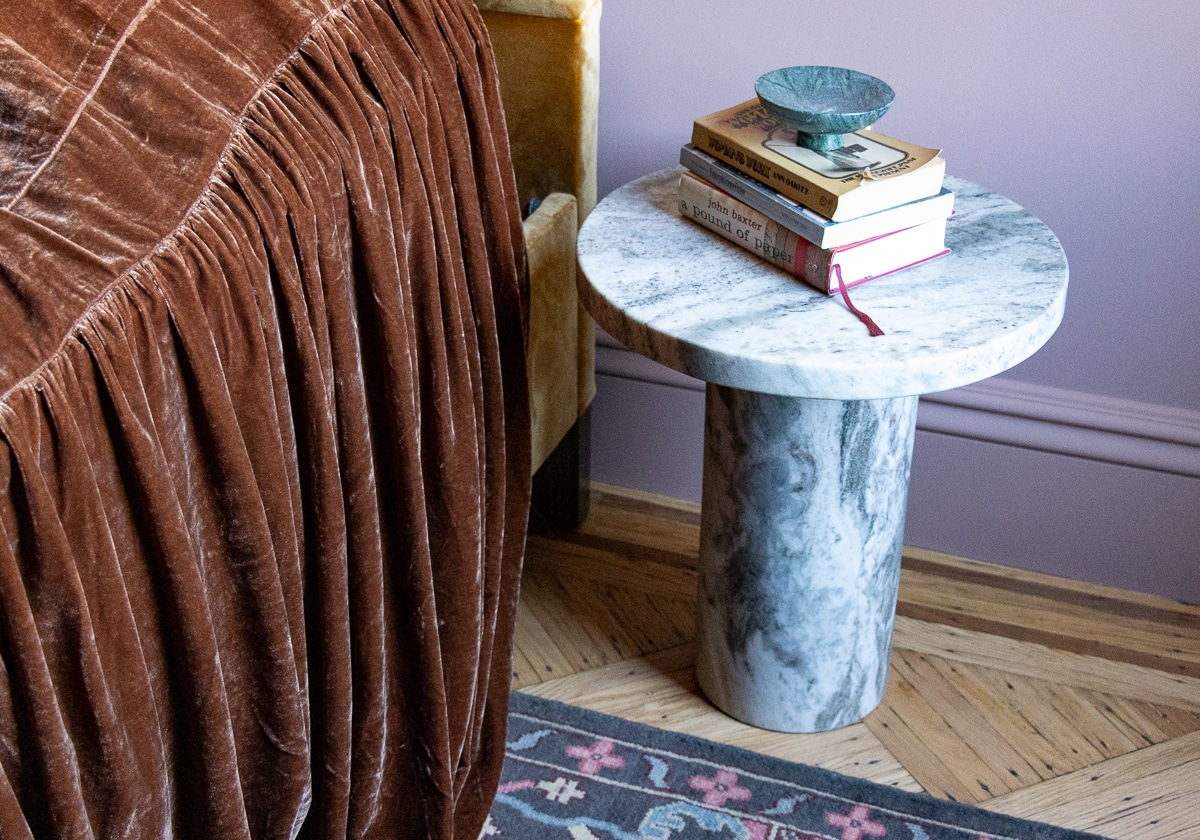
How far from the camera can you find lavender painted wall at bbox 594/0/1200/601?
1201 millimetres

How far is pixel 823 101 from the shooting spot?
39.1 inches

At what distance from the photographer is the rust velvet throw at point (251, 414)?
23.8 inches


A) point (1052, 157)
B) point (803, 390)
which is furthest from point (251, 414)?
point (1052, 157)

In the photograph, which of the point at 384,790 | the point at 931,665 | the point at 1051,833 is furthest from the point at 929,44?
the point at 384,790

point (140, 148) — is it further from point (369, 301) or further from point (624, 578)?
point (624, 578)

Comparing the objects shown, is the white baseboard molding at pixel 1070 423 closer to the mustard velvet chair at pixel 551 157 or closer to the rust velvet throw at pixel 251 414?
the mustard velvet chair at pixel 551 157

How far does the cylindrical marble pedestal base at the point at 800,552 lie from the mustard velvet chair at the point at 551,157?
0.19m

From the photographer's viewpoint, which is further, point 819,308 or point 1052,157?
point 1052,157

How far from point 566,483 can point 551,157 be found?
398mm

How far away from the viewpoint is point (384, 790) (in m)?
0.96

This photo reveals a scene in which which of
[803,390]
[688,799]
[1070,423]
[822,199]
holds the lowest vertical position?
[688,799]

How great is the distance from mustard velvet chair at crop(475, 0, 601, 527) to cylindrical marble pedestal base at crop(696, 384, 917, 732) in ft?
0.62

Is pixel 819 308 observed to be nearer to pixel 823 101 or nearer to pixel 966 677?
pixel 823 101

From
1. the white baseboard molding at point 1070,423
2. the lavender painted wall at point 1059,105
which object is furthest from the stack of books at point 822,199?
the white baseboard molding at point 1070,423
